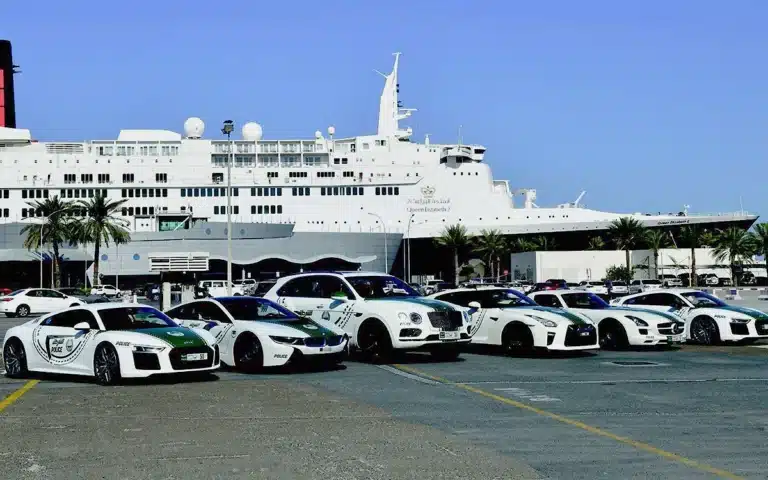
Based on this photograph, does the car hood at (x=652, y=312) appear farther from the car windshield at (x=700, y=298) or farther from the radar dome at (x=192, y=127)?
the radar dome at (x=192, y=127)

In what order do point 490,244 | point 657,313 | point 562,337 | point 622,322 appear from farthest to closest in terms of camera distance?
point 490,244 < point 657,313 < point 622,322 < point 562,337

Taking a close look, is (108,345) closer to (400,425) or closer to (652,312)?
(400,425)

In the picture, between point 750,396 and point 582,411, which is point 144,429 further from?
point 750,396

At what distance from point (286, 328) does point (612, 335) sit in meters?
8.02

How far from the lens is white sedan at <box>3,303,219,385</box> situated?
1345cm

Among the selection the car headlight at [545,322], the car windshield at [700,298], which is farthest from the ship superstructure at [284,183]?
the car headlight at [545,322]

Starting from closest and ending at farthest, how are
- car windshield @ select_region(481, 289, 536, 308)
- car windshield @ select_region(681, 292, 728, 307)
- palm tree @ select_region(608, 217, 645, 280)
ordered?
car windshield @ select_region(481, 289, 536, 308) < car windshield @ select_region(681, 292, 728, 307) < palm tree @ select_region(608, 217, 645, 280)

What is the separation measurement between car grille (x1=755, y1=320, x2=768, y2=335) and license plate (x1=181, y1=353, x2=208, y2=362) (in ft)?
41.6

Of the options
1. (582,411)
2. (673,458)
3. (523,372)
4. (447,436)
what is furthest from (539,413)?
(523,372)

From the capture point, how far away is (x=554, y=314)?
1766 centimetres

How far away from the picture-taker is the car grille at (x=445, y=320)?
16312 mm

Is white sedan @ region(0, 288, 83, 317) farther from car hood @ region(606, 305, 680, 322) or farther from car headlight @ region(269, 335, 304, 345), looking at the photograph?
car headlight @ region(269, 335, 304, 345)

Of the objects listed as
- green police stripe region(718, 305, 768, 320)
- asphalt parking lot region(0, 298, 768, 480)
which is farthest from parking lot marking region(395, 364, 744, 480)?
green police stripe region(718, 305, 768, 320)

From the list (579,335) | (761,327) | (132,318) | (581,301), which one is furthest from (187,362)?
(761,327)
